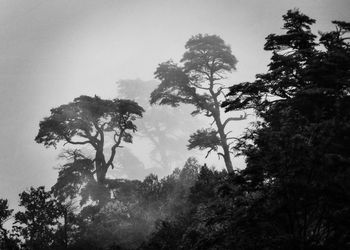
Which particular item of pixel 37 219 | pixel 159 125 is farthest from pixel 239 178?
pixel 159 125

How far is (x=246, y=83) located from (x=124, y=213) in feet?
39.5

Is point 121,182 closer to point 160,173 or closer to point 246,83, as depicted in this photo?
point 246,83

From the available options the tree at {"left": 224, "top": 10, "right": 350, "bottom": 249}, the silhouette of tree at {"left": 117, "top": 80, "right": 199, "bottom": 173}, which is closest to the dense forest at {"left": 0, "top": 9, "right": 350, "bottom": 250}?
the tree at {"left": 224, "top": 10, "right": 350, "bottom": 249}

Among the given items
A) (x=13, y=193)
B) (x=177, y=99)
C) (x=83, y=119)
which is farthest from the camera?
(x=13, y=193)

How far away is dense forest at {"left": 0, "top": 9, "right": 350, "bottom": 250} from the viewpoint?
581 centimetres

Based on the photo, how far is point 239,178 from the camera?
6676 mm

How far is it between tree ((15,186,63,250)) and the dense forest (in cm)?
5

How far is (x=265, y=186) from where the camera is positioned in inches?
250

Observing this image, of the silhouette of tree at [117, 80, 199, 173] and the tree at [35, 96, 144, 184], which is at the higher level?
the silhouette of tree at [117, 80, 199, 173]

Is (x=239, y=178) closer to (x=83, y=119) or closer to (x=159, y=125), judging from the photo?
(x=83, y=119)

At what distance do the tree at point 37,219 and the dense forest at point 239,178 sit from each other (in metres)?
0.05

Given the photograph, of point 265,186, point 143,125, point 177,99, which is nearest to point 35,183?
point 143,125

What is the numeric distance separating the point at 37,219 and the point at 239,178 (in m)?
11.8

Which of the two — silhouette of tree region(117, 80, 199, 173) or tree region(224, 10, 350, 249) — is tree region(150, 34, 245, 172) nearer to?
tree region(224, 10, 350, 249)
